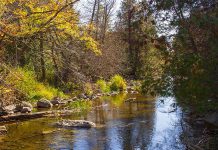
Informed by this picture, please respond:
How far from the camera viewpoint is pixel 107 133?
39.6ft

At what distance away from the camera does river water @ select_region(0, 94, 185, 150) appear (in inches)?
415

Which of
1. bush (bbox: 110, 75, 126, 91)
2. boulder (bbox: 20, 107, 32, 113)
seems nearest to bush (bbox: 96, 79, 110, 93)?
bush (bbox: 110, 75, 126, 91)

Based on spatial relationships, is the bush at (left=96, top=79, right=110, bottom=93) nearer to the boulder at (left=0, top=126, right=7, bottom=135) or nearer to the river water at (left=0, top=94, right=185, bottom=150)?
the river water at (left=0, top=94, right=185, bottom=150)

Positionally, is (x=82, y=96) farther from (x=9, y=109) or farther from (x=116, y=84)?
(x=9, y=109)

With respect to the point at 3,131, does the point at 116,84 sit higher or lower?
higher

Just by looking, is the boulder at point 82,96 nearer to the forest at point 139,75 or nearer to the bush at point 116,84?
the forest at point 139,75

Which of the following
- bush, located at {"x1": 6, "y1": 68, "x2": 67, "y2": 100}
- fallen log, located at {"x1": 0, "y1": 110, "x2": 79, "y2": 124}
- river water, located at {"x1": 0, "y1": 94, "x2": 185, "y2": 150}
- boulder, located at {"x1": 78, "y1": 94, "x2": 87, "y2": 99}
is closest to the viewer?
river water, located at {"x1": 0, "y1": 94, "x2": 185, "y2": 150}

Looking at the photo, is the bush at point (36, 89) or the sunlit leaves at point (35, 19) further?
the bush at point (36, 89)

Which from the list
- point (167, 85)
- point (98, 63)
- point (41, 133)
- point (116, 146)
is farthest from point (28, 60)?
point (167, 85)

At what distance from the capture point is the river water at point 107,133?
34.6 ft

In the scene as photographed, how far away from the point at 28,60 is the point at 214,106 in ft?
45.5

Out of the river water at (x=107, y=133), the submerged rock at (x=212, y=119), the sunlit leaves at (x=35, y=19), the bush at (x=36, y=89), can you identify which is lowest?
the river water at (x=107, y=133)

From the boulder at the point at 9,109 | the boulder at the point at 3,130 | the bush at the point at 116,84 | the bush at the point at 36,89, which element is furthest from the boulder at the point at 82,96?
the boulder at the point at 3,130

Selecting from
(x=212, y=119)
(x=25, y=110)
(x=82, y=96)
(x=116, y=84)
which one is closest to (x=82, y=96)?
(x=82, y=96)
